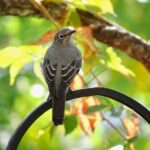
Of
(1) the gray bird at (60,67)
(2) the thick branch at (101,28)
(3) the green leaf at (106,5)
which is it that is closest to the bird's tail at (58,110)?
(1) the gray bird at (60,67)

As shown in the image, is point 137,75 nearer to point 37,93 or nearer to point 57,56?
point 57,56

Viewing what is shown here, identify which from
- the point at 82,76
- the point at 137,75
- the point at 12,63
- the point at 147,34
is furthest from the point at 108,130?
the point at 12,63

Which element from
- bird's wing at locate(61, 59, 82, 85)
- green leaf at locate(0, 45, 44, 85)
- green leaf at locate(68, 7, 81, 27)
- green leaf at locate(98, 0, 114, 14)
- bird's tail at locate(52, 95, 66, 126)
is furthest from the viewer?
green leaf at locate(68, 7, 81, 27)

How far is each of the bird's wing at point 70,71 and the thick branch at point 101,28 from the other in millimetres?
358

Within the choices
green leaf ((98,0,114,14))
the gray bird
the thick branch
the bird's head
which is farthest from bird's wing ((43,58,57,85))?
the thick branch

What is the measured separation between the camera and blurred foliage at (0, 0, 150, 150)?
1629 mm

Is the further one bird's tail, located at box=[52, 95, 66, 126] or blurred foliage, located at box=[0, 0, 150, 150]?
blurred foliage, located at box=[0, 0, 150, 150]

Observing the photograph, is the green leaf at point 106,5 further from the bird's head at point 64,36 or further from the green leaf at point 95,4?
the bird's head at point 64,36

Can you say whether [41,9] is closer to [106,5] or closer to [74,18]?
[74,18]

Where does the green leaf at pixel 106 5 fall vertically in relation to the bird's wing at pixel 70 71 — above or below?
above

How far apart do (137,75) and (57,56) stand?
50 cm

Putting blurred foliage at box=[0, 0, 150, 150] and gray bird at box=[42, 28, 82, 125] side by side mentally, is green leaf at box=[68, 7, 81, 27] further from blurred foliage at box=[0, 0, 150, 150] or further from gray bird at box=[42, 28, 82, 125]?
gray bird at box=[42, 28, 82, 125]

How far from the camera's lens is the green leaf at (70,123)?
162 centimetres

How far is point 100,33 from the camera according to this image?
192 centimetres
